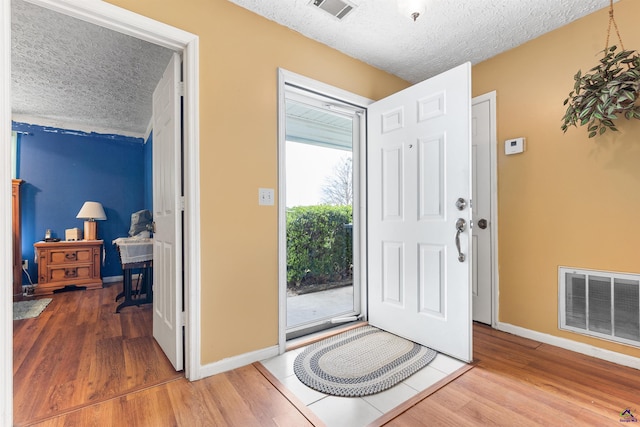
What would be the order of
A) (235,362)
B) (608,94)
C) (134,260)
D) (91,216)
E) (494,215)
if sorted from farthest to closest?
(91,216) → (134,260) → (494,215) → (235,362) → (608,94)

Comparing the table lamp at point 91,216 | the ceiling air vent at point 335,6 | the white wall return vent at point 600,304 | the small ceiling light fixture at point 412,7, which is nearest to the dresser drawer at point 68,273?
the table lamp at point 91,216

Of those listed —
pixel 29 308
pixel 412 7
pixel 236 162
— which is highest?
pixel 412 7

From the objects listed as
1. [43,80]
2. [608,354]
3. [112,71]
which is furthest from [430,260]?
→ [43,80]

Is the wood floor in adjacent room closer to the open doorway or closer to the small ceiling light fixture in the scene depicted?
the open doorway

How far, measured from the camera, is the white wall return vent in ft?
6.17

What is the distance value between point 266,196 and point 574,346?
2.48 meters

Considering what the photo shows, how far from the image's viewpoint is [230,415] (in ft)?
4.77

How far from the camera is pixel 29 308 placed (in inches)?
128

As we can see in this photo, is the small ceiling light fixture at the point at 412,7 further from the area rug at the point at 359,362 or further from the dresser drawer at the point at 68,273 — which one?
the dresser drawer at the point at 68,273

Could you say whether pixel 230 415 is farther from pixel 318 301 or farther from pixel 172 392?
pixel 318 301

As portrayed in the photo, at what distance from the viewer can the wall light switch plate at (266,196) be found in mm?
2037

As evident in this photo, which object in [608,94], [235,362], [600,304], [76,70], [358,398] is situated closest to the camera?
[358,398]

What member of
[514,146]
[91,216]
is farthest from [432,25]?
[91,216]

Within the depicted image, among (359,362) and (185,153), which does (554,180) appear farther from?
(185,153)
